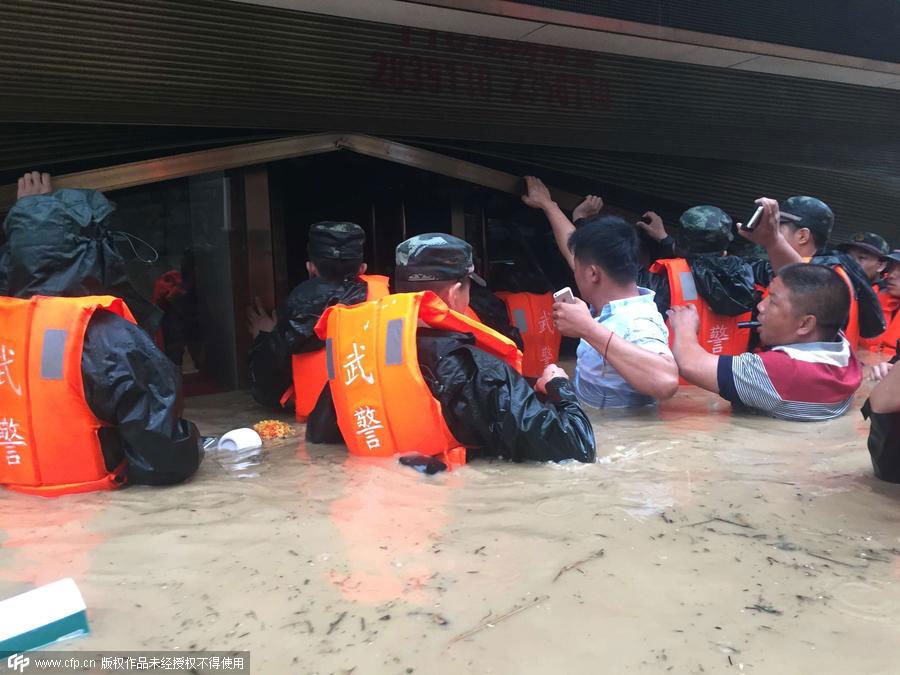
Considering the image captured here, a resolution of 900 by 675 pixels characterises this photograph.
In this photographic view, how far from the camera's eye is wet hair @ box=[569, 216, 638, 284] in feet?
10.7

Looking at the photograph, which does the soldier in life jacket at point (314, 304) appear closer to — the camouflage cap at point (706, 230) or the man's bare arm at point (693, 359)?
the man's bare arm at point (693, 359)

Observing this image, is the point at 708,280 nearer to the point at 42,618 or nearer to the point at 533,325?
the point at 533,325

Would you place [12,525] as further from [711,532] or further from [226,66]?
[226,66]

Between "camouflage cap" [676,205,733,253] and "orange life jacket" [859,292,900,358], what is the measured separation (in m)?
2.16

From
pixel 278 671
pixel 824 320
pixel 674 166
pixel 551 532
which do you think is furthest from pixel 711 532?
pixel 674 166

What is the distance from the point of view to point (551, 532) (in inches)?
86.1

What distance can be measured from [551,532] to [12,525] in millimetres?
1688

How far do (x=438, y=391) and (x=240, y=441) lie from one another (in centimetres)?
117

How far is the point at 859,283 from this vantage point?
443 cm

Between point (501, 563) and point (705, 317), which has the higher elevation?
point (705, 317)

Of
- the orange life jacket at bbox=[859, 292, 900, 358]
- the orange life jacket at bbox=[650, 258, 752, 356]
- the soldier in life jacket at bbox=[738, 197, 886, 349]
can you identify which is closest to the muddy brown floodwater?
the orange life jacket at bbox=[650, 258, 752, 356]

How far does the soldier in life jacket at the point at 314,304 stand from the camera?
4.03 meters

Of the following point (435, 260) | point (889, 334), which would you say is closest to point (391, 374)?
point (435, 260)

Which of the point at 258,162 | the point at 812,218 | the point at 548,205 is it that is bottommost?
the point at 812,218
